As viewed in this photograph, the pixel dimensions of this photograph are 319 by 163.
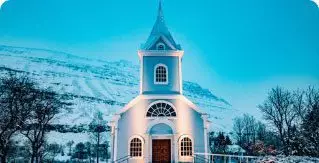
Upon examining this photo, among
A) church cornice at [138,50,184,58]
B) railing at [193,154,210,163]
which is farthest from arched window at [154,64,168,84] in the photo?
railing at [193,154,210,163]

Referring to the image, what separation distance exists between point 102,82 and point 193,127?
143 feet

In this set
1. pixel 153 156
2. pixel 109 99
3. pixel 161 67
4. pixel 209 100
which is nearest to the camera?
pixel 153 156

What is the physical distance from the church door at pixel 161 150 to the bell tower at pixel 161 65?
2166mm

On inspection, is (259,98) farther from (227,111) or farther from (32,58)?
(32,58)

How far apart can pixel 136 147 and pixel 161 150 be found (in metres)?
1.04

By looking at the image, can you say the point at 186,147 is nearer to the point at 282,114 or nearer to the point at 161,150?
the point at 161,150

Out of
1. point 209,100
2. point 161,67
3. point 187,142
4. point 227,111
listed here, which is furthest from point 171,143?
point 209,100

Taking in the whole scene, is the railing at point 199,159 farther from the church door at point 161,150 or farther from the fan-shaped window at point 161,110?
the fan-shaped window at point 161,110

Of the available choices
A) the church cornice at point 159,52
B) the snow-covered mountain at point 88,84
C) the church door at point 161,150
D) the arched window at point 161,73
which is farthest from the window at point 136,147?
the snow-covered mountain at point 88,84

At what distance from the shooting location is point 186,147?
12242 mm

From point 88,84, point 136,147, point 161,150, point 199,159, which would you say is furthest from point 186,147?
point 88,84

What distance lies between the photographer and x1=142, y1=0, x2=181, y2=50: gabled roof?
13.4 meters

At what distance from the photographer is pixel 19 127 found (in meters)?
13.4

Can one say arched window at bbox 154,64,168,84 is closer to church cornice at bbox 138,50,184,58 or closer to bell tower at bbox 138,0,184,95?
bell tower at bbox 138,0,184,95
